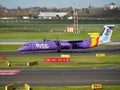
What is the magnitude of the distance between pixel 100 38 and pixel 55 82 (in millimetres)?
36401

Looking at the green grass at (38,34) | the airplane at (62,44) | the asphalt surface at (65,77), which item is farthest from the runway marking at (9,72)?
the green grass at (38,34)

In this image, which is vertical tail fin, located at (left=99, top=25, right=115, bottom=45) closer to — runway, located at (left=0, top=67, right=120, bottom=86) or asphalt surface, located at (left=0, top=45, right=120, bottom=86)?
asphalt surface, located at (left=0, top=45, right=120, bottom=86)

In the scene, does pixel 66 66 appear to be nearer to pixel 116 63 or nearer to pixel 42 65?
pixel 42 65

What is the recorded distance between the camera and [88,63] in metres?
60.4

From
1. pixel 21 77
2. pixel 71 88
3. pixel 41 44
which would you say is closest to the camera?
pixel 71 88

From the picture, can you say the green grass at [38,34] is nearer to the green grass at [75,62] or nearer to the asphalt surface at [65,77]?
the green grass at [75,62]

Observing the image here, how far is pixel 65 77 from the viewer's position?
4759 centimetres

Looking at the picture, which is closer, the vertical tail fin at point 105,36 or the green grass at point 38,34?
the vertical tail fin at point 105,36

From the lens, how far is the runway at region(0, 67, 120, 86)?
44.3m

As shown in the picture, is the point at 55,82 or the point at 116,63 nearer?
the point at 55,82

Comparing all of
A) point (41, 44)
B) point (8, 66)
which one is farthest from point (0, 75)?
point (41, 44)

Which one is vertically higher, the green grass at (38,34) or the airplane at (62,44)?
the airplane at (62,44)

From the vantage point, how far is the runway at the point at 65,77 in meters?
44.3

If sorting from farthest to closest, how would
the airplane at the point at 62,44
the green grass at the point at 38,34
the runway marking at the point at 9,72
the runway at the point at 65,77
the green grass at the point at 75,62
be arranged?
the green grass at the point at 38,34 < the airplane at the point at 62,44 < the green grass at the point at 75,62 < the runway marking at the point at 9,72 < the runway at the point at 65,77
